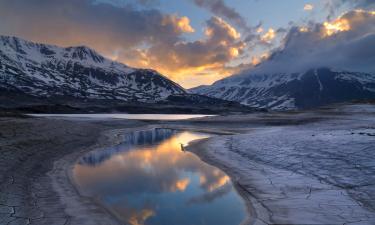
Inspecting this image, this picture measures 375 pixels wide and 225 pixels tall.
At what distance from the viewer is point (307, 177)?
1980 centimetres

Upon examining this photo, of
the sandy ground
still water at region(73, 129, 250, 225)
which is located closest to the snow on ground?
the sandy ground

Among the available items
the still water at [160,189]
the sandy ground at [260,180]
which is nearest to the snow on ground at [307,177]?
the sandy ground at [260,180]

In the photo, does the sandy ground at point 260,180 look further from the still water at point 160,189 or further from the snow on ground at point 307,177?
the still water at point 160,189

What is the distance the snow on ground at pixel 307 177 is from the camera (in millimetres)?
13500

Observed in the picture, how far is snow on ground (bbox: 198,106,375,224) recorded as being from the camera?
13.5 m

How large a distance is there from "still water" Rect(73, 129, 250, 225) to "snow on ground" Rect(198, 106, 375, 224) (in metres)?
1.31

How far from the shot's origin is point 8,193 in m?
15.9

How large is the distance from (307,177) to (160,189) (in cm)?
808

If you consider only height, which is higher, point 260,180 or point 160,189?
point 260,180

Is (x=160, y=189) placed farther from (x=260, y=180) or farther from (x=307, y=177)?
(x=307, y=177)

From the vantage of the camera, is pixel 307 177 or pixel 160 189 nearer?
pixel 160 189

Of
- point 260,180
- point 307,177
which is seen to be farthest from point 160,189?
point 307,177

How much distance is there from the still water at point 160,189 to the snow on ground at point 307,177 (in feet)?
4.31

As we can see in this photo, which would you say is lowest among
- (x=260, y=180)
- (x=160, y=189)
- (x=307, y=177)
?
(x=160, y=189)
